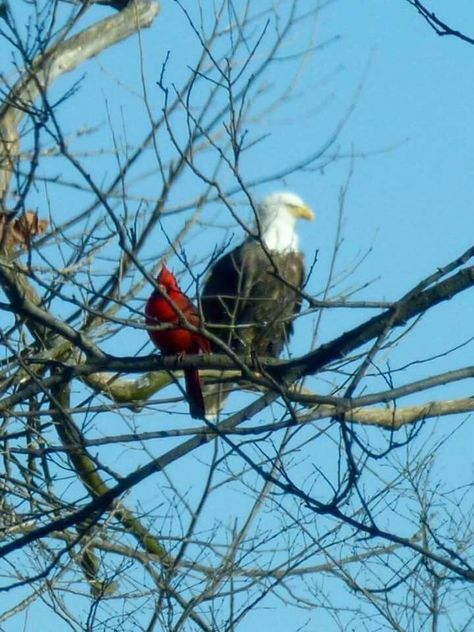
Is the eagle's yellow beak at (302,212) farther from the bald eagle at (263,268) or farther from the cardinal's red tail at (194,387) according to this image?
the cardinal's red tail at (194,387)

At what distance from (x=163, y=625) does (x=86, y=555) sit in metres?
0.94

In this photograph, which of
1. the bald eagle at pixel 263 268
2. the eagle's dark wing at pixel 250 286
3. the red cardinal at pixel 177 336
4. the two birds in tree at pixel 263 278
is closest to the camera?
the red cardinal at pixel 177 336

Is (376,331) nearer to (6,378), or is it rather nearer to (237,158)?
(237,158)

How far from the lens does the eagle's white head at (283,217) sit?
8219mm

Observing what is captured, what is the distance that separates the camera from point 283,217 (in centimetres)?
855

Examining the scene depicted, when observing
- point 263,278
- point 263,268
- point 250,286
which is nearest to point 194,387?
point 250,286

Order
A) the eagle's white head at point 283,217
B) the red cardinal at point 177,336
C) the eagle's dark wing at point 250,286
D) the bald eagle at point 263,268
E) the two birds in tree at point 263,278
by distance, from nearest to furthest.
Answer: the red cardinal at point 177,336 < the two birds in tree at point 263,278 < the eagle's dark wing at point 250,286 < the bald eagle at point 263,268 < the eagle's white head at point 283,217

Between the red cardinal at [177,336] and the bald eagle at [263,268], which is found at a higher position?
the bald eagle at [263,268]

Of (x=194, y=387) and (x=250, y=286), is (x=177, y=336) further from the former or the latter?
(x=250, y=286)

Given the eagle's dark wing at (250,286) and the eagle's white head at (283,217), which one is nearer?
the eagle's dark wing at (250,286)

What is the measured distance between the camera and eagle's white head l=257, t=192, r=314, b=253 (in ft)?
27.0

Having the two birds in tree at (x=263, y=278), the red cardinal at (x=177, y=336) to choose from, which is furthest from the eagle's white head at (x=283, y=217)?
the red cardinal at (x=177, y=336)

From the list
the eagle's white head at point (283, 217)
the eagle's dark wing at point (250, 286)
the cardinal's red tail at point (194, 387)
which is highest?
the eagle's white head at point (283, 217)

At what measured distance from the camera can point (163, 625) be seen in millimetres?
4883
